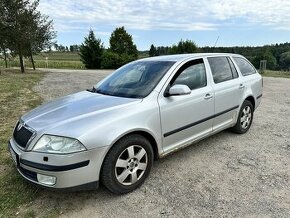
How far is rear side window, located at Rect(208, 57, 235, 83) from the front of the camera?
15.4 feet

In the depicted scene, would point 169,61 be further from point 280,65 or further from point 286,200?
point 280,65

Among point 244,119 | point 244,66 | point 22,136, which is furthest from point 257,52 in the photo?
point 22,136

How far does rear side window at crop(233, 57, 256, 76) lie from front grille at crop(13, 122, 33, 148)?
12.9 ft

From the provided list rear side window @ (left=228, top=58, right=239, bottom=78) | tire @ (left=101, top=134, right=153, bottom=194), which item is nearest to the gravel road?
tire @ (left=101, top=134, right=153, bottom=194)

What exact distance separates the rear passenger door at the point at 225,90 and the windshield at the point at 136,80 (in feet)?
3.23

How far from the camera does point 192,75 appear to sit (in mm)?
4289

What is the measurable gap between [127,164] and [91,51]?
3815cm

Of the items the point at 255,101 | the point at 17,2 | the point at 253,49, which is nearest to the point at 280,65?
the point at 253,49

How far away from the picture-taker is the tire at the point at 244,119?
5.32m

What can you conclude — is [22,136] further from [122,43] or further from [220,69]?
[122,43]

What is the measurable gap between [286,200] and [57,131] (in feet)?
8.60

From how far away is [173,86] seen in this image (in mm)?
3777

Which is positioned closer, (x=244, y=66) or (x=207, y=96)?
(x=207, y=96)

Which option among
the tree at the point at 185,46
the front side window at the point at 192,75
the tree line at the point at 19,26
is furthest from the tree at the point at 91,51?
the front side window at the point at 192,75
